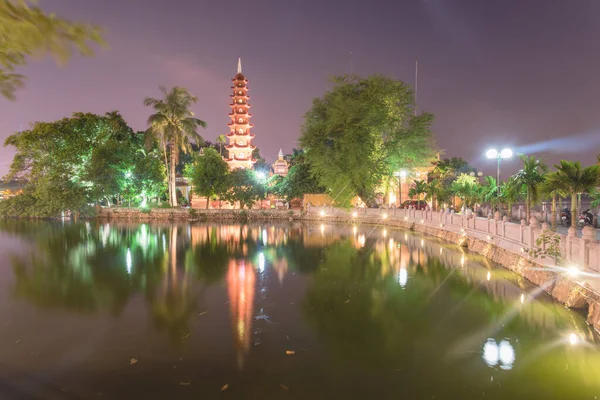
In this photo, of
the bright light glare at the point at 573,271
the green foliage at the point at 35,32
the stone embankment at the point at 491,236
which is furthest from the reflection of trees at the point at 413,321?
the green foliage at the point at 35,32

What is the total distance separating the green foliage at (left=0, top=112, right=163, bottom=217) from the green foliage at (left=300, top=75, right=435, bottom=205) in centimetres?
2208

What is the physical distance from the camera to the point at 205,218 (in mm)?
41562

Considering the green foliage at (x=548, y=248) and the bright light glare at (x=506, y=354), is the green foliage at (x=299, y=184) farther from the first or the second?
the bright light glare at (x=506, y=354)

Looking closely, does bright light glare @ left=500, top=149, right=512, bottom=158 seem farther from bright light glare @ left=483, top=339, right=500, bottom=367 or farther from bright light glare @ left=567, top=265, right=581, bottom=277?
bright light glare @ left=483, top=339, right=500, bottom=367

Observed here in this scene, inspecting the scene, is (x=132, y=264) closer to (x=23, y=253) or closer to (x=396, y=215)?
(x=23, y=253)

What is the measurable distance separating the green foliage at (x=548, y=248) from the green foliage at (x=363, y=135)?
65.5 feet

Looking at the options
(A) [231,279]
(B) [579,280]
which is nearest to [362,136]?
(A) [231,279]

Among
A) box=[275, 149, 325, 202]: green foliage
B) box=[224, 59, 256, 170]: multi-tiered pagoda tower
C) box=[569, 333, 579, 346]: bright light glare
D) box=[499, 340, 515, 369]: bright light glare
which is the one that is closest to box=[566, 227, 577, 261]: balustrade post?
box=[569, 333, 579, 346]: bright light glare

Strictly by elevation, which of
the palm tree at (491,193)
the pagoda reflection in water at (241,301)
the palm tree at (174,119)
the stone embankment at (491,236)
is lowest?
the pagoda reflection in water at (241,301)

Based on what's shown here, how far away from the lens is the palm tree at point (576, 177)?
1759 cm

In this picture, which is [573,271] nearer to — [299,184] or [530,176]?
[530,176]

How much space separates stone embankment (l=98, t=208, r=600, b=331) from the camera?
8.64m

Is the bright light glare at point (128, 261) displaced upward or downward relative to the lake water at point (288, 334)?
upward

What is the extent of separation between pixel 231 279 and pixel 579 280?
899 centimetres
